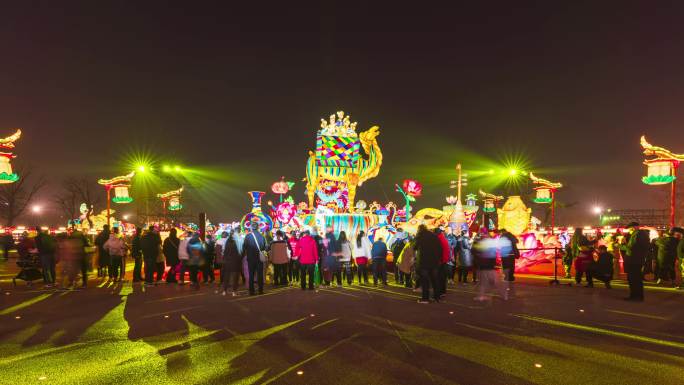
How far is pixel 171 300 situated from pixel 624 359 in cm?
809

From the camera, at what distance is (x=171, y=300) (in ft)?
30.8

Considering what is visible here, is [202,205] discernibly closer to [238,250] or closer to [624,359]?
[238,250]

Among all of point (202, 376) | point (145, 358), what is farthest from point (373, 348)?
point (145, 358)

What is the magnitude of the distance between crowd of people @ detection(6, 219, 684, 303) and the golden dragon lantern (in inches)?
243

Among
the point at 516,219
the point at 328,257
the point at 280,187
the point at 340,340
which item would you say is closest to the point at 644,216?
the point at 516,219

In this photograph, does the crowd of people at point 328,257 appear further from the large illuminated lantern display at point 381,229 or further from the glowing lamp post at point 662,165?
the large illuminated lantern display at point 381,229

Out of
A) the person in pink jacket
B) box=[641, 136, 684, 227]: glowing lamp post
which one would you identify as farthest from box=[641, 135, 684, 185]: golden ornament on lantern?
the person in pink jacket

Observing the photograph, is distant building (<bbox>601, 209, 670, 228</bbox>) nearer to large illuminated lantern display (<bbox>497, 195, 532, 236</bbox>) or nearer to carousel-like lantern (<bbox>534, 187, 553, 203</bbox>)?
carousel-like lantern (<bbox>534, 187, 553, 203</bbox>)

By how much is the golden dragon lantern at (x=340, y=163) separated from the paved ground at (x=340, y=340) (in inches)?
370

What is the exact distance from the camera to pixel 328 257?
11.8 meters

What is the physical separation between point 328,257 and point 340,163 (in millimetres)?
7783

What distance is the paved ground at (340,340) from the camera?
468 centimetres

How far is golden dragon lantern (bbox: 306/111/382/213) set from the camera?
61.8 ft

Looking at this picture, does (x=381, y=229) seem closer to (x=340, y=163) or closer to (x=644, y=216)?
(x=340, y=163)
